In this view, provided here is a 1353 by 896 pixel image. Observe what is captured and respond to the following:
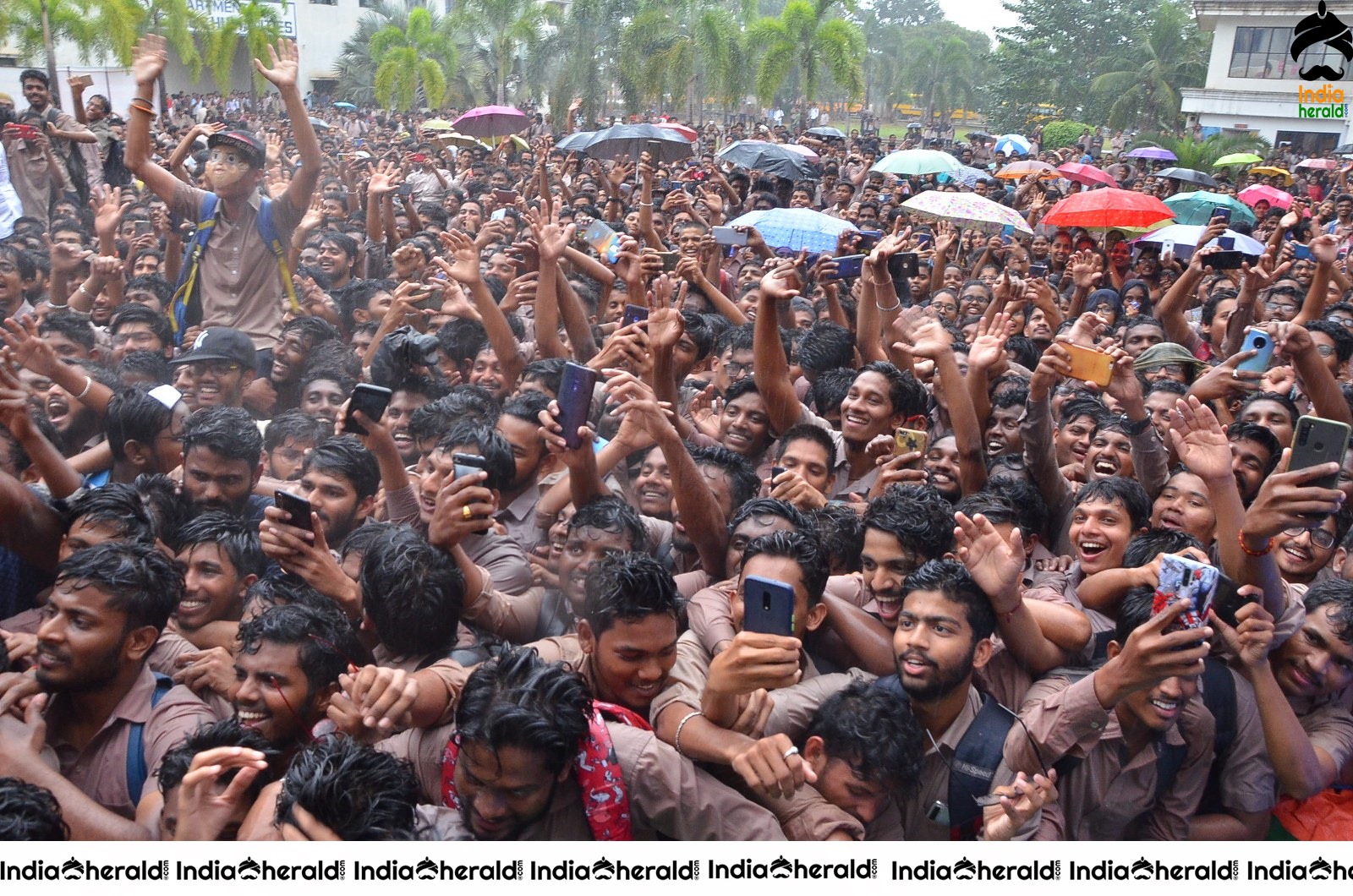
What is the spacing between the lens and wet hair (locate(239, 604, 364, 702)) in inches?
101

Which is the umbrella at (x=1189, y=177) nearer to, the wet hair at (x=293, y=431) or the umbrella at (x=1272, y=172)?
the umbrella at (x=1272, y=172)

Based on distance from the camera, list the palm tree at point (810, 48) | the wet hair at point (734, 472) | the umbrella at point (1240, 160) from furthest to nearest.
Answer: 1. the palm tree at point (810, 48)
2. the umbrella at point (1240, 160)
3. the wet hair at point (734, 472)

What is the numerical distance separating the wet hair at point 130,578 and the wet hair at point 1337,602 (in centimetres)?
Result: 303

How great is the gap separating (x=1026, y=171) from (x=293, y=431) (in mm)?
15013

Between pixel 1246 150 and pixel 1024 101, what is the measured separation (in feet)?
65.9

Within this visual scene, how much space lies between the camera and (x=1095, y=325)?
4.30 metres

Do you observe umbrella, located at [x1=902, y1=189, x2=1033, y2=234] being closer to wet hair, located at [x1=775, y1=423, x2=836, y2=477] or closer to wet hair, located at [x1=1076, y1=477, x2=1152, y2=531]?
wet hair, located at [x1=775, y1=423, x2=836, y2=477]

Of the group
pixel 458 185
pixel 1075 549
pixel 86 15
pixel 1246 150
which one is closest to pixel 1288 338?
pixel 1075 549

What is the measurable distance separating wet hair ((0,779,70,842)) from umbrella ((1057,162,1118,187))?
14592 millimetres

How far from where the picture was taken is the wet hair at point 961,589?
269 centimetres

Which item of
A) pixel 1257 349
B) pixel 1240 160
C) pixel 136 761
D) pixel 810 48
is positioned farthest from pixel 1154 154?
pixel 136 761

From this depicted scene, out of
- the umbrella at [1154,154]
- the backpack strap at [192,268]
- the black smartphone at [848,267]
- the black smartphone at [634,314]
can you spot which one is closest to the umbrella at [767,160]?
the black smartphone at [848,267]

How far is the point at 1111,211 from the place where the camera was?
898 centimetres

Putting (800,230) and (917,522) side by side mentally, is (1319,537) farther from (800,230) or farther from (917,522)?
(800,230)
